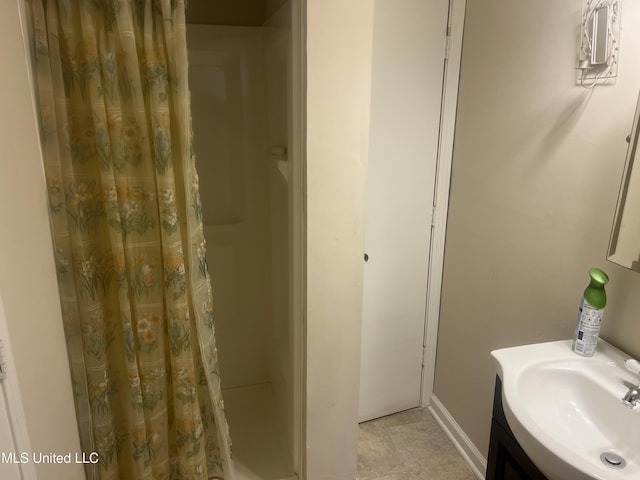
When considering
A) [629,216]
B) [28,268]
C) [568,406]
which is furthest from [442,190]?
[28,268]

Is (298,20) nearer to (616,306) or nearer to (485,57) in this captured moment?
(485,57)

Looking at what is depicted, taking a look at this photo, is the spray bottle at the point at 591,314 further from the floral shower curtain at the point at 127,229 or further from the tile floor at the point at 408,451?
the floral shower curtain at the point at 127,229

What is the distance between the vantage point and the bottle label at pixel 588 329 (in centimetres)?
127

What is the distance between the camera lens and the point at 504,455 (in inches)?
50.9

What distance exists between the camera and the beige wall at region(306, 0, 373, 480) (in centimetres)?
149

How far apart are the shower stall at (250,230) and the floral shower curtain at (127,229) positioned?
454 millimetres

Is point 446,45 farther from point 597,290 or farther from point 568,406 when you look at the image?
point 568,406

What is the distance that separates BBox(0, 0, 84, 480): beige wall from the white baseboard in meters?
1.64

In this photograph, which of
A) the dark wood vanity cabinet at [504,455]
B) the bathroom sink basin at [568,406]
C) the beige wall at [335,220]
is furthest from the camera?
the beige wall at [335,220]

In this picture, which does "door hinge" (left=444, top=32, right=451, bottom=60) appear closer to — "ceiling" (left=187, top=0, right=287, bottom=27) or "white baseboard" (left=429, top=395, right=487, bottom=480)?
"ceiling" (left=187, top=0, right=287, bottom=27)

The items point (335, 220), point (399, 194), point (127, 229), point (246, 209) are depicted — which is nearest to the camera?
point (127, 229)

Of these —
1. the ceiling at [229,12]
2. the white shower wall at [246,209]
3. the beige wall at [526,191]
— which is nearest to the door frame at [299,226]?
the white shower wall at [246,209]

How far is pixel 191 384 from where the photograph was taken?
1609 millimetres

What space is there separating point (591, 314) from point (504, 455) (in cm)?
48
